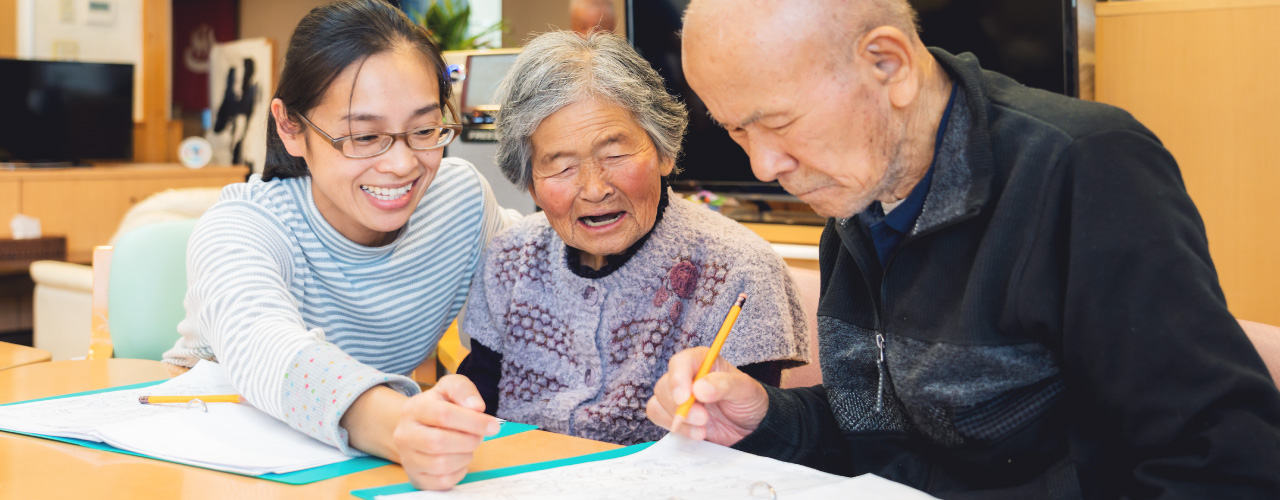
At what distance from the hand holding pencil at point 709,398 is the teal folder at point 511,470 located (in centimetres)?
6

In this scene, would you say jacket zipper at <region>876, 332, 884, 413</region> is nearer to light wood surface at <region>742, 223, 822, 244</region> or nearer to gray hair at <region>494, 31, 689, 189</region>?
gray hair at <region>494, 31, 689, 189</region>

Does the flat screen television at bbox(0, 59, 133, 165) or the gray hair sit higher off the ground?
the flat screen television at bbox(0, 59, 133, 165)

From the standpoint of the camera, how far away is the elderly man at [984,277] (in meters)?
0.76

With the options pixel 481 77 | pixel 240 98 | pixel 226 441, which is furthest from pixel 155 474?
pixel 240 98

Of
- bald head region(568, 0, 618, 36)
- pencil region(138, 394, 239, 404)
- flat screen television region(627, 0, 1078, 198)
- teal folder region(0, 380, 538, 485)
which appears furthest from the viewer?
bald head region(568, 0, 618, 36)

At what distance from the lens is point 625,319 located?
5.01ft

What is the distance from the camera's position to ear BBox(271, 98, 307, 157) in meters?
1.54

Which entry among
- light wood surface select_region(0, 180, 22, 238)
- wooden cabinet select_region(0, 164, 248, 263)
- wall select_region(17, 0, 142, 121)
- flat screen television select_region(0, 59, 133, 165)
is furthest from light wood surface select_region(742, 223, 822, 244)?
wall select_region(17, 0, 142, 121)

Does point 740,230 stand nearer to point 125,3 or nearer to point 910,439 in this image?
point 910,439

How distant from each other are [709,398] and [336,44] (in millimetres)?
805

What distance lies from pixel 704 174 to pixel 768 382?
81.8 inches

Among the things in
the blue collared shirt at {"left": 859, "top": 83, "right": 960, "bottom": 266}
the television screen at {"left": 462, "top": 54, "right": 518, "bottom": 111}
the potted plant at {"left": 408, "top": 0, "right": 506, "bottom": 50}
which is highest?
the potted plant at {"left": 408, "top": 0, "right": 506, "bottom": 50}

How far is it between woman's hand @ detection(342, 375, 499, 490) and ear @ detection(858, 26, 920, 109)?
0.50m

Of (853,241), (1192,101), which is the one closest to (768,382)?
(853,241)
